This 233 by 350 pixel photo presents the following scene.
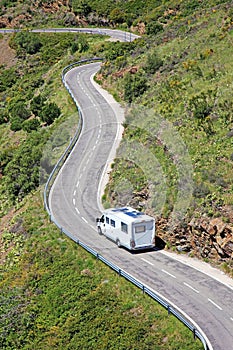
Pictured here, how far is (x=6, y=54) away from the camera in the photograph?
4053 inches

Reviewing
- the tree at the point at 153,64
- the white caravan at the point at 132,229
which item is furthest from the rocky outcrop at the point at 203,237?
the tree at the point at 153,64

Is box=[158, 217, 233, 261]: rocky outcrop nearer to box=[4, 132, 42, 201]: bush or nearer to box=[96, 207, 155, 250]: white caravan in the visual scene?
box=[96, 207, 155, 250]: white caravan

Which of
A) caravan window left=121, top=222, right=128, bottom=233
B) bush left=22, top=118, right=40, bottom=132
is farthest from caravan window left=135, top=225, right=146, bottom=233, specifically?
bush left=22, top=118, right=40, bottom=132

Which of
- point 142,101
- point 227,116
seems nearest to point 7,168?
point 142,101

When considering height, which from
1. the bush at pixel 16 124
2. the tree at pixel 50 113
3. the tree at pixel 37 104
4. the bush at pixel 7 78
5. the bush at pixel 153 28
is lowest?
the bush at pixel 7 78

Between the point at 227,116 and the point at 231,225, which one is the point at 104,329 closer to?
the point at 231,225

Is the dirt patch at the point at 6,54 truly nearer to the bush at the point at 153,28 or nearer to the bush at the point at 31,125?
the bush at the point at 153,28

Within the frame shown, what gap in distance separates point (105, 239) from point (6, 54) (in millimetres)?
73361

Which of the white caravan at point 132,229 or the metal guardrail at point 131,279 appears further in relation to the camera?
the white caravan at point 132,229

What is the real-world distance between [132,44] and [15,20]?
45297mm

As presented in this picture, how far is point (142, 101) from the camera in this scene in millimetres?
54719

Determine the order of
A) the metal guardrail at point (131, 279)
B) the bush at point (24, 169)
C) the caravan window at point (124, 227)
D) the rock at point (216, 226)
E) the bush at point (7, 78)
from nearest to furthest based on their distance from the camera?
the metal guardrail at point (131, 279) → the rock at point (216, 226) → the caravan window at point (124, 227) → the bush at point (24, 169) → the bush at point (7, 78)

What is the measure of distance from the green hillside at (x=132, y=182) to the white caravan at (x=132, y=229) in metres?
1.76

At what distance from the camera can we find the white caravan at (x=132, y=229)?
32844 millimetres
